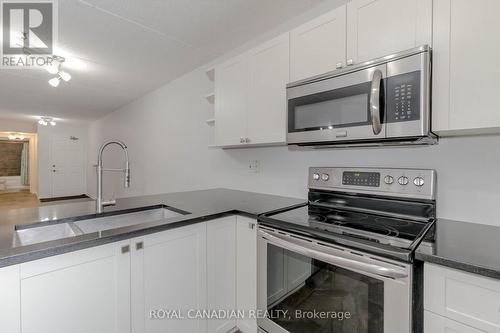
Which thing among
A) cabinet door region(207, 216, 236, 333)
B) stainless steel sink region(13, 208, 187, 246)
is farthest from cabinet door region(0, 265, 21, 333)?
cabinet door region(207, 216, 236, 333)

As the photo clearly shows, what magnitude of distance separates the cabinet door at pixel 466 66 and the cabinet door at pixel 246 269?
1149 mm

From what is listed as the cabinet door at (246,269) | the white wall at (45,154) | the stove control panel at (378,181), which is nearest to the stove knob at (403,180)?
the stove control panel at (378,181)

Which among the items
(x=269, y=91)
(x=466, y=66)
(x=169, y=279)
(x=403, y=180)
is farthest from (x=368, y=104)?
(x=169, y=279)

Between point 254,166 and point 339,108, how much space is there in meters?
1.13

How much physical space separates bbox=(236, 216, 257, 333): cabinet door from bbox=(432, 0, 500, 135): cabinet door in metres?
1.15

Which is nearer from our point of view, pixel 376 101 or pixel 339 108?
pixel 376 101

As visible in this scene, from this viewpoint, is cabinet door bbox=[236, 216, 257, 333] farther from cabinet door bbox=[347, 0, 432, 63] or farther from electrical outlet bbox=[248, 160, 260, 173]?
cabinet door bbox=[347, 0, 432, 63]

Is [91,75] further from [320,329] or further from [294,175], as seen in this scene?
[320,329]

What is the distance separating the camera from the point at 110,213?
5.22ft

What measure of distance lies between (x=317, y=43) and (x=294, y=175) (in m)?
0.99

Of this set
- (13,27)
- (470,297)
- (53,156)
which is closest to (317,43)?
(470,297)

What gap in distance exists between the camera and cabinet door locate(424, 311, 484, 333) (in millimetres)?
833

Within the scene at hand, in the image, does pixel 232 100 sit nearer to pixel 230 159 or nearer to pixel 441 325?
pixel 230 159

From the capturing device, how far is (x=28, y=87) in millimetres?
3732
